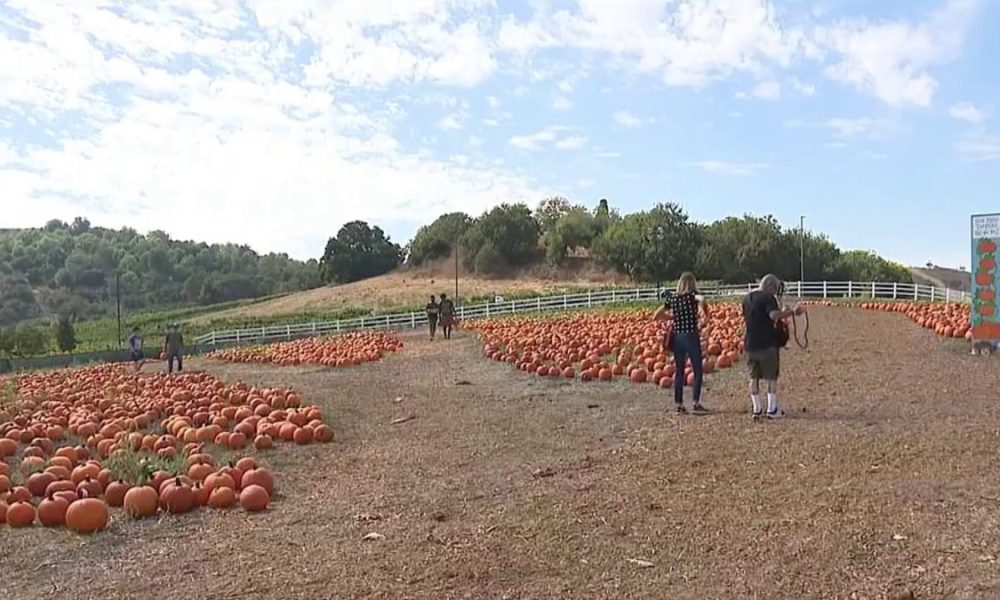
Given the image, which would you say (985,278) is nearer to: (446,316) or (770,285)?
(770,285)

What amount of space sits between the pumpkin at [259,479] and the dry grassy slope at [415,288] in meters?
61.9

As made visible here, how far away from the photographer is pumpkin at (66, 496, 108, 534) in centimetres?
658

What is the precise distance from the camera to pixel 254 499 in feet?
23.2

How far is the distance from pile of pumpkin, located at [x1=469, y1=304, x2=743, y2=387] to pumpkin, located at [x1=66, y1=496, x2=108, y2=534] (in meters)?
7.59

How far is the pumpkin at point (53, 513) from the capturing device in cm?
682

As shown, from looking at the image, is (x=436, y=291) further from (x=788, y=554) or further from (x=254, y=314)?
(x=788, y=554)

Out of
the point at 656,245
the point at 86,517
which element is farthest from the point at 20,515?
the point at 656,245

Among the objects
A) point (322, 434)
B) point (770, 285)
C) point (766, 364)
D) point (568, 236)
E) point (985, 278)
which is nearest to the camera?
point (766, 364)

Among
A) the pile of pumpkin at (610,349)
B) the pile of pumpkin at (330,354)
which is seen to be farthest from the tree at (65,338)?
the pile of pumpkin at (610,349)

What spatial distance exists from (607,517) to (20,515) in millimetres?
4424

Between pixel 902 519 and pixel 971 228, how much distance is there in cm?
1162

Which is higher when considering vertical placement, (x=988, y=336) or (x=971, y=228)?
(x=971, y=228)

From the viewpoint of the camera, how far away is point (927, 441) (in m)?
7.80

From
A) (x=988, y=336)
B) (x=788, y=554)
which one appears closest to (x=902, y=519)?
(x=788, y=554)
